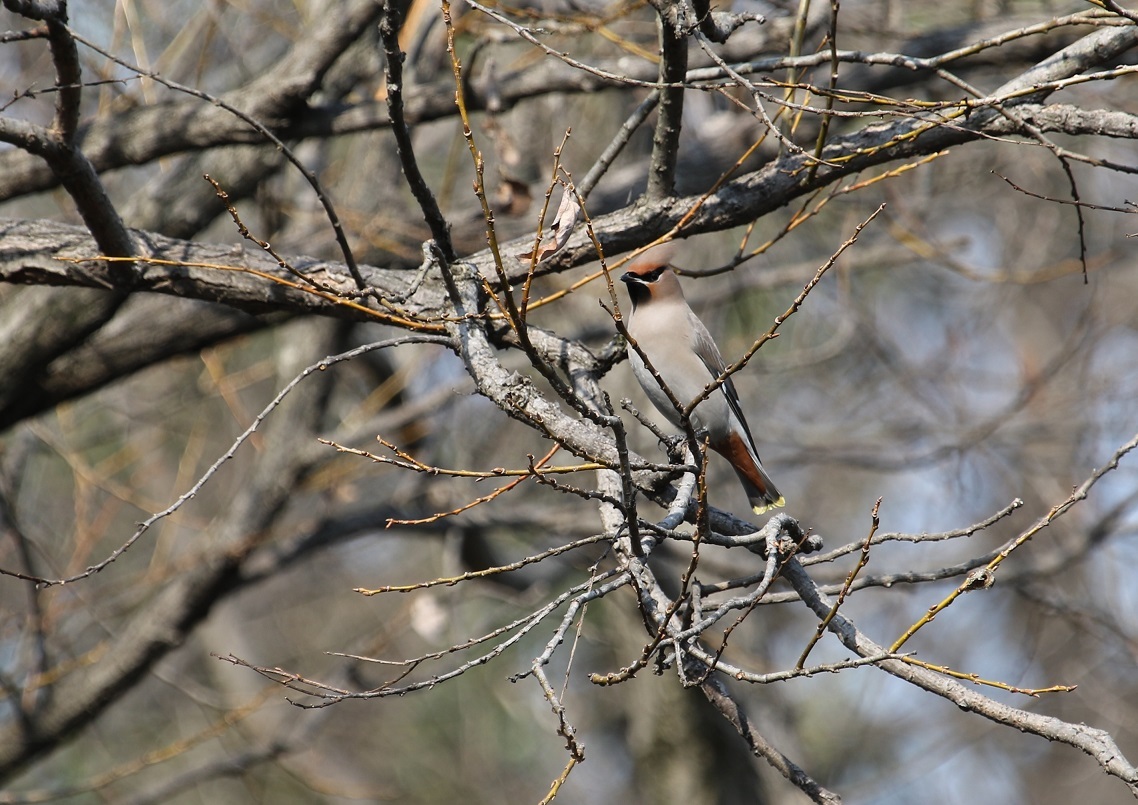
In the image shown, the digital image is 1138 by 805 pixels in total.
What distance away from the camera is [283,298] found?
401cm

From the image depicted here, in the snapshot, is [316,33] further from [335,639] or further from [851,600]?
[335,639]

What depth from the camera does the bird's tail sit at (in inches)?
186

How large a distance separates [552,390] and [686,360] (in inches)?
118

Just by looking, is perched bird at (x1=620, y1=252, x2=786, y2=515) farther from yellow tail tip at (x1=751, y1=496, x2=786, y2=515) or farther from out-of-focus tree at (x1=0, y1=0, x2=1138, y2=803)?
out-of-focus tree at (x1=0, y1=0, x2=1138, y2=803)

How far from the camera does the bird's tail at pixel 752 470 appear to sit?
473 cm

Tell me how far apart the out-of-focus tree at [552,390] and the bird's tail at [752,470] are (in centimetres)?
53

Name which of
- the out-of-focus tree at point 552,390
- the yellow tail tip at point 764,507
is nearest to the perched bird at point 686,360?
the yellow tail tip at point 764,507

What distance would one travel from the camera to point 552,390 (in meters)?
7.77

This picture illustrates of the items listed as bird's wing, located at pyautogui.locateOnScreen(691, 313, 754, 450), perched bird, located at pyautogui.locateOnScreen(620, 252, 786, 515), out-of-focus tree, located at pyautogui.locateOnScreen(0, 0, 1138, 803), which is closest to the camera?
out-of-focus tree, located at pyautogui.locateOnScreen(0, 0, 1138, 803)

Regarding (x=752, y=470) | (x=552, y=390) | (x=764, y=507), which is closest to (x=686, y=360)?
(x=752, y=470)

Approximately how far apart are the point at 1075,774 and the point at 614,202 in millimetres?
11275

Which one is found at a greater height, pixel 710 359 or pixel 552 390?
pixel 552 390

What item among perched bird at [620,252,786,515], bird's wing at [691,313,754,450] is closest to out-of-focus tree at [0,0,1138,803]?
perched bird at [620,252,786,515]

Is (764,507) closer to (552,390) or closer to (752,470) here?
(752,470)
